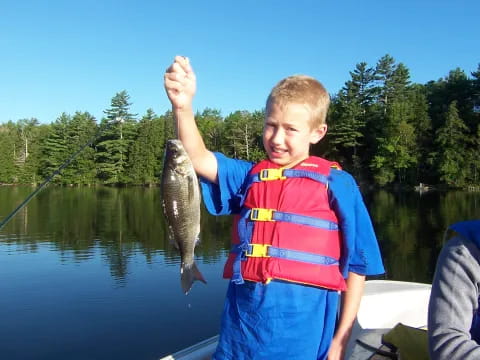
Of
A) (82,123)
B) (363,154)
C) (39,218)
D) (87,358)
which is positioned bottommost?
(87,358)

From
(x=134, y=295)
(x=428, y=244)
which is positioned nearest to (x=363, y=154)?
(x=428, y=244)

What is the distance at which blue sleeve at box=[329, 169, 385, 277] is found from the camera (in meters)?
1.93

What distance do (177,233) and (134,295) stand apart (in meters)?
9.81

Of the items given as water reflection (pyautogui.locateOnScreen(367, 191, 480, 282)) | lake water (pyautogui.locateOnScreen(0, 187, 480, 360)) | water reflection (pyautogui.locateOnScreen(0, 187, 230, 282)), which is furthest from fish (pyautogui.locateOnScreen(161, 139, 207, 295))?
water reflection (pyautogui.locateOnScreen(367, 191, 480, 282))

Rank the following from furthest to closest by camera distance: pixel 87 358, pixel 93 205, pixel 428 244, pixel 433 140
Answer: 1. pixel 433 140
2. pixel 93 205
3. pixel 428 244
4. pixel 87 358

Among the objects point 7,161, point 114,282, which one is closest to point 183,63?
point 114,282

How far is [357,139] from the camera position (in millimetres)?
51219

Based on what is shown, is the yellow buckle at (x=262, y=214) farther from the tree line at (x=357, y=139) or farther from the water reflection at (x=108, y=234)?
the tree line at (x=357, y=139)

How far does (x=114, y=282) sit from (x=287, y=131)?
11565mm

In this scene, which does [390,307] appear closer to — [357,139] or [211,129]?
[357,139]

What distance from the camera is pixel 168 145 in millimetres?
2121

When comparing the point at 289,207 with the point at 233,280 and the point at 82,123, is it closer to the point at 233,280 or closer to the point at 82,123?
the point at 233,280

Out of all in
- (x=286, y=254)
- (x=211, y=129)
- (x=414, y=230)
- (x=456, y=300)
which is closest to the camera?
(x=456, y=300)

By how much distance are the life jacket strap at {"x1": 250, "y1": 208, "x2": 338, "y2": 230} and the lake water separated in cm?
690
